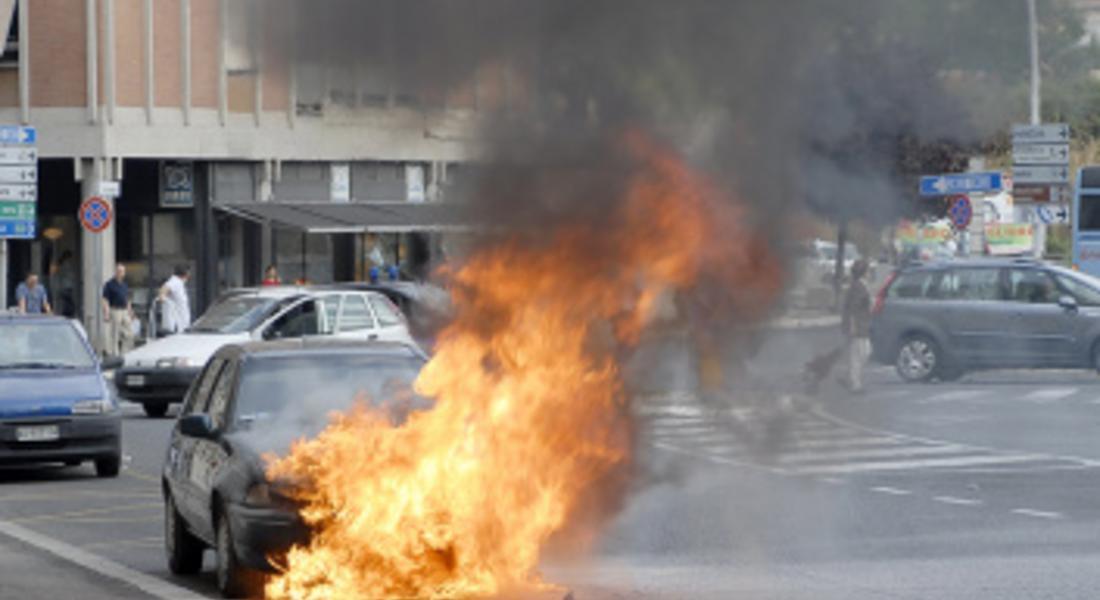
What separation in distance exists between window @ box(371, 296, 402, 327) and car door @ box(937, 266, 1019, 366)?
8.22 m

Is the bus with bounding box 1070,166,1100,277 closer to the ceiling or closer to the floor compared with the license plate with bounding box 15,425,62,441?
closer to the ceiling

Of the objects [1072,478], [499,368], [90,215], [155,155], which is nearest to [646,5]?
[499,368]

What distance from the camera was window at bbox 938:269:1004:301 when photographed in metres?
31.4

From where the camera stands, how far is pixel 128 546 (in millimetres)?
15914

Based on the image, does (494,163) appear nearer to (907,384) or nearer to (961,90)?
(961,90)

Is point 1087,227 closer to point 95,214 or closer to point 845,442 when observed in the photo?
point 95,214

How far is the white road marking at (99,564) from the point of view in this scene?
13.4 metres

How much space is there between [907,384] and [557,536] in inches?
796

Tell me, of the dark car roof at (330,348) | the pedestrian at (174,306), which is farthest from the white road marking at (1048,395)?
the dark car roof at (330,348)

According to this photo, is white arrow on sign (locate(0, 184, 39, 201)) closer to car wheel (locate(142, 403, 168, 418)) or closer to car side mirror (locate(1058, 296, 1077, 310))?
car wheel (locate(142, 403, 168, 418))

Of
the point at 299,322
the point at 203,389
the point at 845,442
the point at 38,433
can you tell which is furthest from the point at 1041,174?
the point at 203,389

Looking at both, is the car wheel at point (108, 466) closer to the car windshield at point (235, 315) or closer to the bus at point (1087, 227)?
the car windshield at point (235, 315)

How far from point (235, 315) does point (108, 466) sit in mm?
8300

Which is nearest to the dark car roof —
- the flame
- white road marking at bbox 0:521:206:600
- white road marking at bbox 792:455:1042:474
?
white road marking at bbox 0:521:206:600
